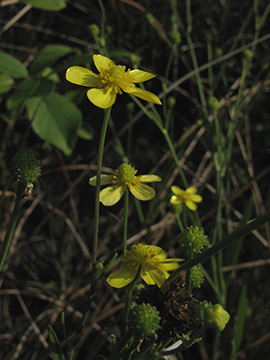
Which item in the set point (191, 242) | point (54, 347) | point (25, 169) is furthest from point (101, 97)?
point (54, 347)

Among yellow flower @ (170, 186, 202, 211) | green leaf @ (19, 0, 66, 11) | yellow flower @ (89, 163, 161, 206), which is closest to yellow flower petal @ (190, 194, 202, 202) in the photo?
yellow flower @ (170, 186, 202, 211)

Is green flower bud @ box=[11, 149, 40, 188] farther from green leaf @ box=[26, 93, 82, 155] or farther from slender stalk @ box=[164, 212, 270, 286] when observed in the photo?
green leaf @ box=[26, 93, 82, 155]

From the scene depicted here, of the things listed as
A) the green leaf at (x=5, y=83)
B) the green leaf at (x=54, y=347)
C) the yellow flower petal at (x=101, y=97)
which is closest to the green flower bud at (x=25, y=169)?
the yellow flower petal at (x=101, y=97)

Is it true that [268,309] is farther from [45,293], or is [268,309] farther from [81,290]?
[45,293]

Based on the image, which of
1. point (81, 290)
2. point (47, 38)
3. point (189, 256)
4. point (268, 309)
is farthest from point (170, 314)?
point (47, 38)

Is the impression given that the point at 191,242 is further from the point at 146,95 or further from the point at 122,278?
the point at 146,95

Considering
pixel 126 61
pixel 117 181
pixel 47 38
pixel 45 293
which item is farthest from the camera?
pixel 47 38
